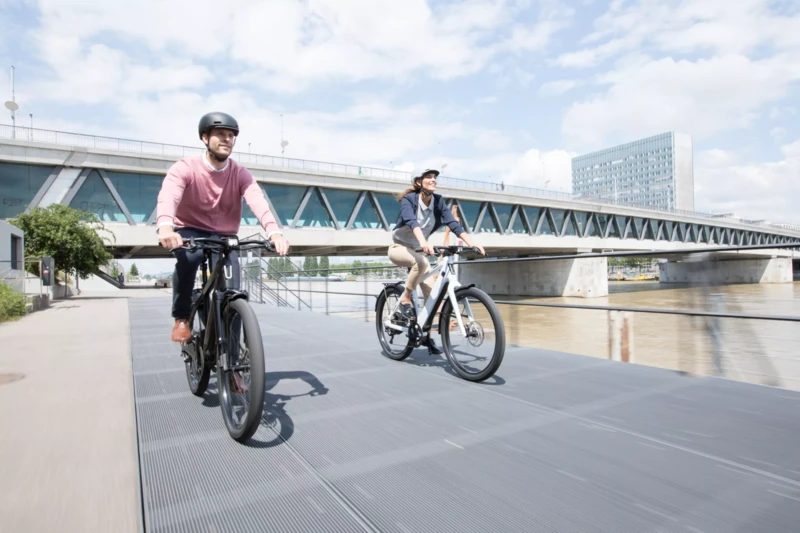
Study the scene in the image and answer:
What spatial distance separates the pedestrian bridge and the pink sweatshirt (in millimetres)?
16335

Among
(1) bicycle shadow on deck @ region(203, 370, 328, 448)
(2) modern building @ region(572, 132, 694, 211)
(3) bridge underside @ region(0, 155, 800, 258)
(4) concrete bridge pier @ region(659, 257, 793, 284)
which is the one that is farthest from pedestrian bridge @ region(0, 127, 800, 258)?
(2) modern building @ region(572, 132, 694, 211)

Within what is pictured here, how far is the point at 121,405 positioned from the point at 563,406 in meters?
3.08

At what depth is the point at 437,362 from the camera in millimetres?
4605

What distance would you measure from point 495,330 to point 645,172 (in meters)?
190

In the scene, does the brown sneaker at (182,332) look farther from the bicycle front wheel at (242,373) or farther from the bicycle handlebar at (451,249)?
the bicycle handlebar at (451,249)

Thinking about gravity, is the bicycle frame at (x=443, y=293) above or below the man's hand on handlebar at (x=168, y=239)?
below

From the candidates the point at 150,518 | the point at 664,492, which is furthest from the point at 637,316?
the point at 150,518

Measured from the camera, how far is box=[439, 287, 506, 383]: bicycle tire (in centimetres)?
351

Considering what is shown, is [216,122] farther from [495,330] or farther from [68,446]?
[495,330]

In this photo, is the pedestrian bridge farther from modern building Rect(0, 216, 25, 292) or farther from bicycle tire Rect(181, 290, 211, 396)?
bicycle tire Rect(181, 290, 211, 396)

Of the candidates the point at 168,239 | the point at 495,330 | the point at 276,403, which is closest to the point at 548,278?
the point at 495,330

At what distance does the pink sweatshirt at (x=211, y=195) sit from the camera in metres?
2.91

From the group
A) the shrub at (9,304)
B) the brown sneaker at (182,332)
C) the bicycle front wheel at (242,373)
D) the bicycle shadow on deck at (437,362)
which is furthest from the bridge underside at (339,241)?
the bicycle front wheel at (242,373)

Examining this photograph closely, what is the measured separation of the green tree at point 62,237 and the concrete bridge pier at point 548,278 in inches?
1113
